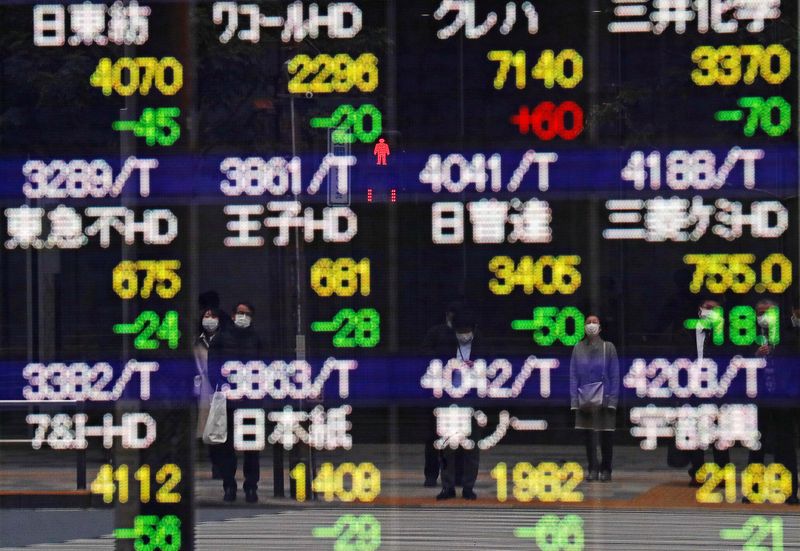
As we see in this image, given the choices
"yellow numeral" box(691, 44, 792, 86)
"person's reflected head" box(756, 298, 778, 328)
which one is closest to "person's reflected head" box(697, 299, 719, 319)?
"person's reflected head" box(756, 298, 778, 328)

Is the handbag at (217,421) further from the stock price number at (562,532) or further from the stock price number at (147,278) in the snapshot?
the stock price number at (562,532)

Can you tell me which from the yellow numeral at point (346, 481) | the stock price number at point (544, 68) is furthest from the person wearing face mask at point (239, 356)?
the stock price number at point (544, 68)

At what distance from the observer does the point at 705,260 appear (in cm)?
826

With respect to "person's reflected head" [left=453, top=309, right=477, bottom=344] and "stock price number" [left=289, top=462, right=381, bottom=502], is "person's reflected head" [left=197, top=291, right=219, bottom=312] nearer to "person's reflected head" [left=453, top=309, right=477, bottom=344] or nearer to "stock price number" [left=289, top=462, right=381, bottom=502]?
"stock price number" [left=289, top=462, right=381, bottom=502]

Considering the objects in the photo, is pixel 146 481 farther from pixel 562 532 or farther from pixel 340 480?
pixel 562 532

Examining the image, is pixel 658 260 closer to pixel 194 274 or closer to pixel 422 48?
pixel 422 48

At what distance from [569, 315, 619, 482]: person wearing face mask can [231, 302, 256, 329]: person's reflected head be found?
50.6 inches

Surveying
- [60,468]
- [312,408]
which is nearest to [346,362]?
[312,408]

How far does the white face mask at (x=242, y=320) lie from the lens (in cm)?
842

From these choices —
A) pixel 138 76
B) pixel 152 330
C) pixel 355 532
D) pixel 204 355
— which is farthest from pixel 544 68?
pixel 355 532

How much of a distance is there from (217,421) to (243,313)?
1.48ft

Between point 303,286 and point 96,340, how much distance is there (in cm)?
90

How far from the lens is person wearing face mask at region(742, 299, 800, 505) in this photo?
820 centimetres

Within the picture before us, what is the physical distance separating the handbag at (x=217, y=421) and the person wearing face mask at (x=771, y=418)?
2.08 metres
